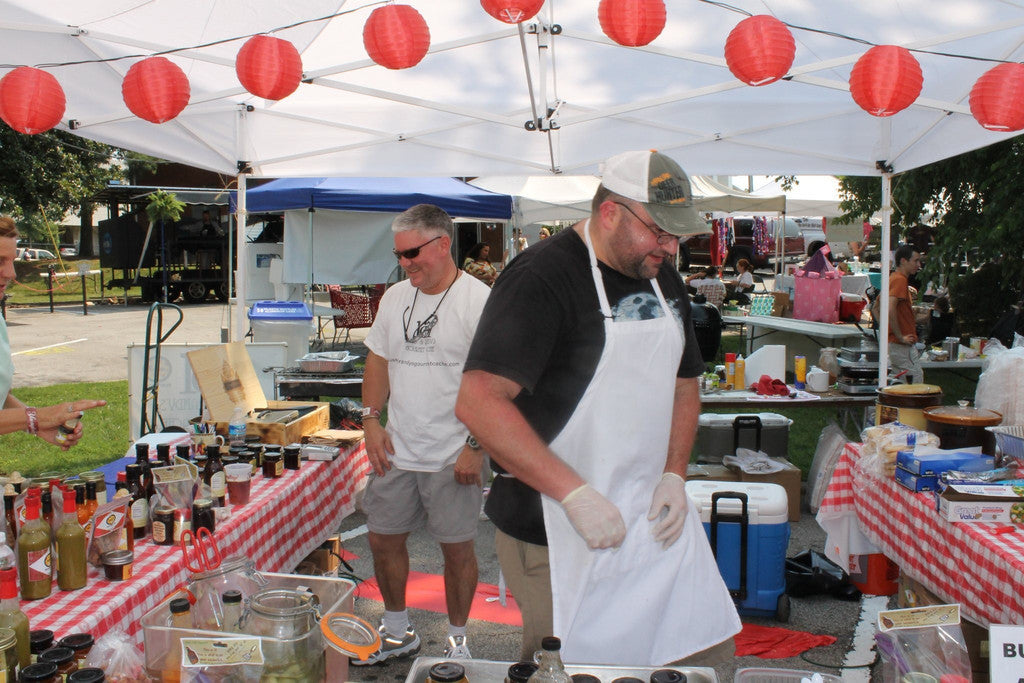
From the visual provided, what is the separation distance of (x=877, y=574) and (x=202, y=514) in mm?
3349

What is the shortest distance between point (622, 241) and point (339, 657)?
118 cm

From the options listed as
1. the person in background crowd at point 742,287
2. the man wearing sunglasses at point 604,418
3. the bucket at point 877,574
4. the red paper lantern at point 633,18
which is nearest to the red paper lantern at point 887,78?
the red paper lantern at point 633,18

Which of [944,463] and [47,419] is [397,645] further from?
[944,463]

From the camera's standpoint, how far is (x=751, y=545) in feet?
14.0

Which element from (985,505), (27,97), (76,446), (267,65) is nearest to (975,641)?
(985,505)

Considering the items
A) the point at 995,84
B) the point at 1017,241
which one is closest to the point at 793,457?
the point at 995,84

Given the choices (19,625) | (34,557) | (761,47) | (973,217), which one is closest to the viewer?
(19,625)

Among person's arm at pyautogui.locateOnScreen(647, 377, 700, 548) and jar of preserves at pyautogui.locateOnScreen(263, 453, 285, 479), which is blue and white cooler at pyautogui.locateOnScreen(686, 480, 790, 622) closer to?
person's arm at pyautogui.locateOnScreen(647, 377, 700, 548)

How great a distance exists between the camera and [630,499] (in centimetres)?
218

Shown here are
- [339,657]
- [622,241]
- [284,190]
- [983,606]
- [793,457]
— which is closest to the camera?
[339,657]

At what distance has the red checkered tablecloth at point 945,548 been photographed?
277 centimetres

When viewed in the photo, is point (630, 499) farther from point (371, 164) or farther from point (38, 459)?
point (38, 459)

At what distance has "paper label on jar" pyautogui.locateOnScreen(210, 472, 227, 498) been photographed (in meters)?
3.17

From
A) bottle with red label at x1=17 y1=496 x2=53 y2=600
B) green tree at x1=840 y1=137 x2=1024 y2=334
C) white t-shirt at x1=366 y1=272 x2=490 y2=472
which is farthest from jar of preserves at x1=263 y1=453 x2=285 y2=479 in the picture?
green tree at x1=840 y1=137 x2=1024 y2=334
